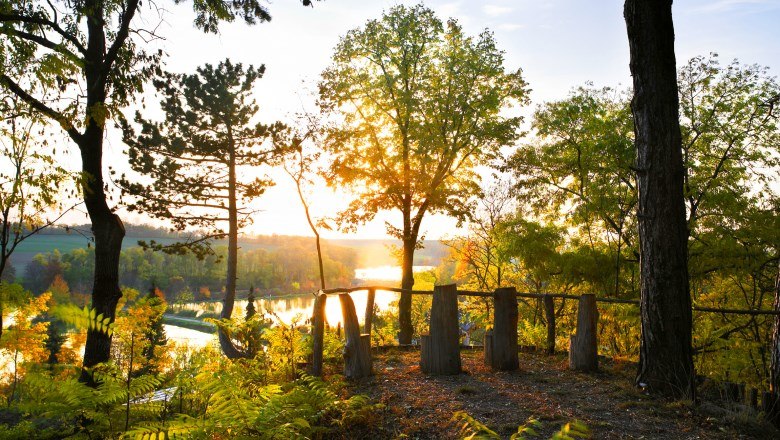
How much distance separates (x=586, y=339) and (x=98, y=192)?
7842 mm

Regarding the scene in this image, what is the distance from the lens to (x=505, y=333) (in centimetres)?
702

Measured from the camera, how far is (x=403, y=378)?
21.4 feet

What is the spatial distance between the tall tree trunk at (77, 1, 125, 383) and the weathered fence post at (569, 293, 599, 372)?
23.4 feet

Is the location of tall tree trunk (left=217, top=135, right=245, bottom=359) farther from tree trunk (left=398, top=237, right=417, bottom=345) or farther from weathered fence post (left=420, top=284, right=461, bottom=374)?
weathered fence post (left=420, top=284, right=461, bottom=374)

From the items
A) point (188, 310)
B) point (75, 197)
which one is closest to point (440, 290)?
point (75, 197)

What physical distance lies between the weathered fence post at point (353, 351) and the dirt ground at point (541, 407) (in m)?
0.17

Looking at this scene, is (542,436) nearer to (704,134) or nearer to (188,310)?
(704,134)

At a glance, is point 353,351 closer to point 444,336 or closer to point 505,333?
point 444,336

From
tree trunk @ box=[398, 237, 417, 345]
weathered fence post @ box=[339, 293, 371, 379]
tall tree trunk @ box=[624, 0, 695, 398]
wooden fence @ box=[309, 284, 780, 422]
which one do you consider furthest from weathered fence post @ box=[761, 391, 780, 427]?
tree trunk @ box=[398, 237, 417, 345]

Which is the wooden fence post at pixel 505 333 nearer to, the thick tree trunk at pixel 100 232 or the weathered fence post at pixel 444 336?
the weathered fence post at pixel 444 336

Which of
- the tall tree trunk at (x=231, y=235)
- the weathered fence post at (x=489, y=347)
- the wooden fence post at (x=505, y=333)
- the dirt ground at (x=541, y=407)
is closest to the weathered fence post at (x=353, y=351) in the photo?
the dirt ground at (x=541, y=407)

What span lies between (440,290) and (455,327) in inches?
23.8

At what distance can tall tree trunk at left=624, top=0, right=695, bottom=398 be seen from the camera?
558cm

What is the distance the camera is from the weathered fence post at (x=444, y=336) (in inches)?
264
